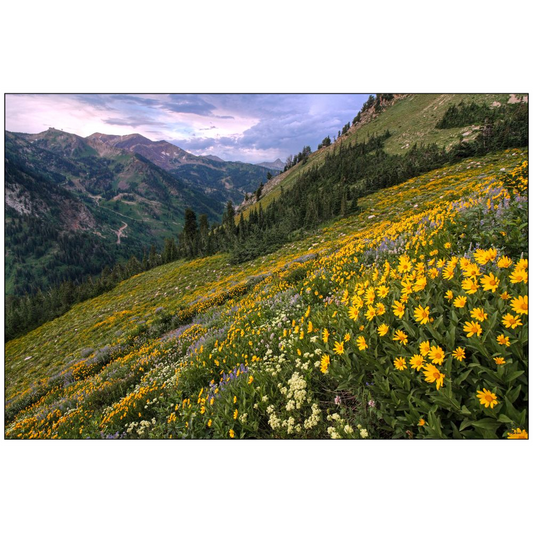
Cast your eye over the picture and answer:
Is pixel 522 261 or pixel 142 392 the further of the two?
pixel 142 392

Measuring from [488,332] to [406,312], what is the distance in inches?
23.1

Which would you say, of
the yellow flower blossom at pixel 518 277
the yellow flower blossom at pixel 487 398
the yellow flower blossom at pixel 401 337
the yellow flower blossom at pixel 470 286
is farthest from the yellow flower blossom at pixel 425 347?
the yellow flower blossom at pixel 518 277

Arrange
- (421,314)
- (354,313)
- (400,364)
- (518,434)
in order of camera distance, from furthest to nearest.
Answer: (354,313)
(421,314)
(400,364)
(518,434)

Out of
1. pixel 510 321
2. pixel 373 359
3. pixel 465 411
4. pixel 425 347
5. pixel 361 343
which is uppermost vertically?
pixel 510 321

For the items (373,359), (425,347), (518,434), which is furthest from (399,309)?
(518,434)

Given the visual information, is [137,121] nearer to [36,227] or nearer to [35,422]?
[35,422]

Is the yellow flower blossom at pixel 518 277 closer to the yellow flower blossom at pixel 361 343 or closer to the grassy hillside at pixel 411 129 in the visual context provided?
the yellow flower blossom at pixel 361 343

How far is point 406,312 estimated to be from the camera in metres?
2.37

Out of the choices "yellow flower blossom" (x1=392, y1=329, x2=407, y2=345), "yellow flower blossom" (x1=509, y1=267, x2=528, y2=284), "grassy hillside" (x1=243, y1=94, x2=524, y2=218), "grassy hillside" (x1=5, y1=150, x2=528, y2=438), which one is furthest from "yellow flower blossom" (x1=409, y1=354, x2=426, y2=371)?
"grassy hillside" (x1=243, y1=94, x2=524, y2=218)

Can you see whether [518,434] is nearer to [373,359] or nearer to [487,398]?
[487,398]

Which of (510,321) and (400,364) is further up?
(510,321)

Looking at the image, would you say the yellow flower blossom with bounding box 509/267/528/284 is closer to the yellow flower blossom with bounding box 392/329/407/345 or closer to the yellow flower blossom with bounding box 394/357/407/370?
the yellow flower blossom with bounding box 392/329/407/345

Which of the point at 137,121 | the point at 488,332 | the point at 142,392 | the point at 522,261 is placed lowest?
the point at 142,392

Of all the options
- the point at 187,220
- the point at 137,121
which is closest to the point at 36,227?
the point at 187,220
